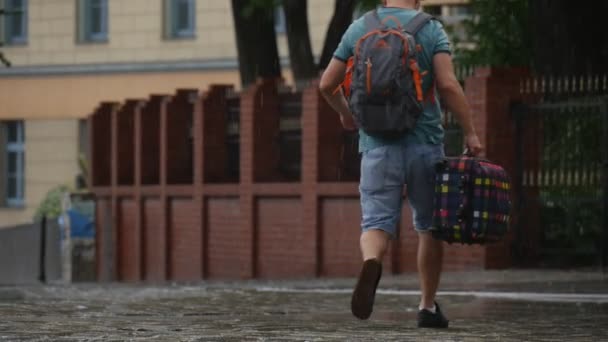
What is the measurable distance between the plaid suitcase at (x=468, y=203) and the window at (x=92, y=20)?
3497 cm

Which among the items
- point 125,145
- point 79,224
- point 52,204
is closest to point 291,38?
point 125,145

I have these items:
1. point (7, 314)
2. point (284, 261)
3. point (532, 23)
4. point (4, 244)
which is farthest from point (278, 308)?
point (4, 244)

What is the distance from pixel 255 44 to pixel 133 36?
18.6 m

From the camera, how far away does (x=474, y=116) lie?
19219 mm

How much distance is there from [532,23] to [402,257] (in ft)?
8.96

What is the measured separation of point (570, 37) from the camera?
2003cm

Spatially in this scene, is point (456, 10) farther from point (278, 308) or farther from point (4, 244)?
point (278, 308)

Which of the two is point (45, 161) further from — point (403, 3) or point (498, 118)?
point (403, 3)

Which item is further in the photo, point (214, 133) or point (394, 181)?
point (214, 133)

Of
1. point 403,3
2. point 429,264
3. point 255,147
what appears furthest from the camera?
point 255,147

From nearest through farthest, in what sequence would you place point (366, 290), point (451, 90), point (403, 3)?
point (366, 290) → point (451, 90) → point (403, 3)

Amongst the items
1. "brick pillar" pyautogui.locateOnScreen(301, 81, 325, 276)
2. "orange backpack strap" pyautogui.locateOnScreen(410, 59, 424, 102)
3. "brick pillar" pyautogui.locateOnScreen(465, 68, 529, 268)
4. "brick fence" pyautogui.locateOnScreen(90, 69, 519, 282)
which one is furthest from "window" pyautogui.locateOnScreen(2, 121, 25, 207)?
"orange backpack strap" pyautogui.locateOnScreen(410, 59, 424, 102)

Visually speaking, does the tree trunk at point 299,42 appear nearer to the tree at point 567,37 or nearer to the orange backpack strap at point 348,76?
the tree at point 567,37

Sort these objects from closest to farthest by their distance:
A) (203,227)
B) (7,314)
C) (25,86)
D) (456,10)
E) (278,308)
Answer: (7,314) → (278,308) → (203,227) → (456,10) → (25,86)
